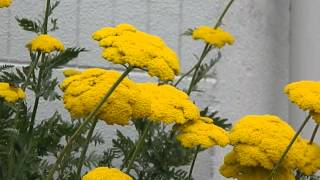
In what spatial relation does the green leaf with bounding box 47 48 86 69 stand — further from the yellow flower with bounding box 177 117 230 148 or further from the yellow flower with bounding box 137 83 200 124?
the yellow flower with bounding box 177 117 230 148

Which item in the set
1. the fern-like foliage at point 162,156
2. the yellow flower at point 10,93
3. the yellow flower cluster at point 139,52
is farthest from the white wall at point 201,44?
the yellow flower cluster at point 139,52

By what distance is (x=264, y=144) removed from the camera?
1.31 metres

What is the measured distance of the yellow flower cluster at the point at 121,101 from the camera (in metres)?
1.14

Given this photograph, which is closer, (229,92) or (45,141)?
(45,141)

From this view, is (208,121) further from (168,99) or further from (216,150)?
(216,150)

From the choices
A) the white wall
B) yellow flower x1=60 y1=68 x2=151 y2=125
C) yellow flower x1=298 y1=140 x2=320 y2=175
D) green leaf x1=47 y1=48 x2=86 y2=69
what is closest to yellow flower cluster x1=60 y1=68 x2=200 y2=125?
yellow flower x1=60 y1=68 x2=151 y2=125

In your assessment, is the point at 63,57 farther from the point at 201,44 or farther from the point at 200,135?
the point at 201,44

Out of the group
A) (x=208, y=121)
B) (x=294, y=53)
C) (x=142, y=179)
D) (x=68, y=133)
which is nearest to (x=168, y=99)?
(x=208, y=121)

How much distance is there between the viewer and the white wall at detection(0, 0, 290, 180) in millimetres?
2379

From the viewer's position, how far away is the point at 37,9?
237 cm

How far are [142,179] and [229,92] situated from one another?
888 millimetres

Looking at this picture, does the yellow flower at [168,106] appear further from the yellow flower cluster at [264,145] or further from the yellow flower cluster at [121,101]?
the yellow flower cluster at [264,145]

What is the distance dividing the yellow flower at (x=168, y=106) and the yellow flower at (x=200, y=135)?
22mm

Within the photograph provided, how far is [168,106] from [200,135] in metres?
0.09
